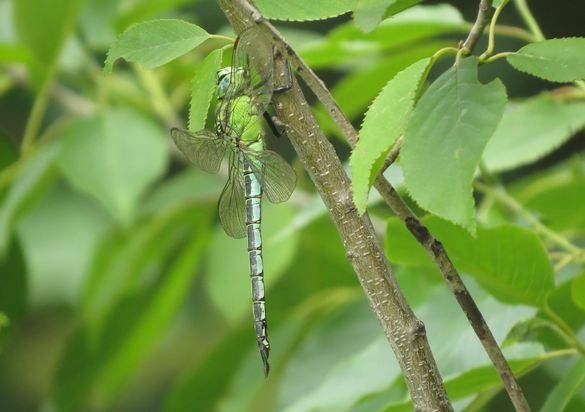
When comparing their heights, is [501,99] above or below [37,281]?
above

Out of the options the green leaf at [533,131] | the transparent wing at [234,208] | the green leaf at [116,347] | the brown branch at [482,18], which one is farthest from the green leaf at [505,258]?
the green leaf at [116,347]

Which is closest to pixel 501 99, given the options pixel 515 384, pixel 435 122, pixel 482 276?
pixel 435 122

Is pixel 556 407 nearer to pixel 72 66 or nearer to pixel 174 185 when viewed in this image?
pixel 174 185

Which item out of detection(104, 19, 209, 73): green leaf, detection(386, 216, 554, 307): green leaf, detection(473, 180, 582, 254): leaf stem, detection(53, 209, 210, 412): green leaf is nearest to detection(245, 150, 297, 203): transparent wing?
detection(386, 216, 554, 307): green leaf

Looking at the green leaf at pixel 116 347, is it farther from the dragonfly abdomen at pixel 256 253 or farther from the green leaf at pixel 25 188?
the dragonfly abdomen at pixel 256 253

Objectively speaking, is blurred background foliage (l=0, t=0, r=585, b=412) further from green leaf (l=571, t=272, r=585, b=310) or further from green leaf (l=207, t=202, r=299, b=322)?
green leaf (l=571, t=272, r=585, b=310)

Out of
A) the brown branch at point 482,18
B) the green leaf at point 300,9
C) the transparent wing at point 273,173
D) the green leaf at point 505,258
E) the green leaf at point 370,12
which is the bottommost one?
the green leaf at point 505,258
